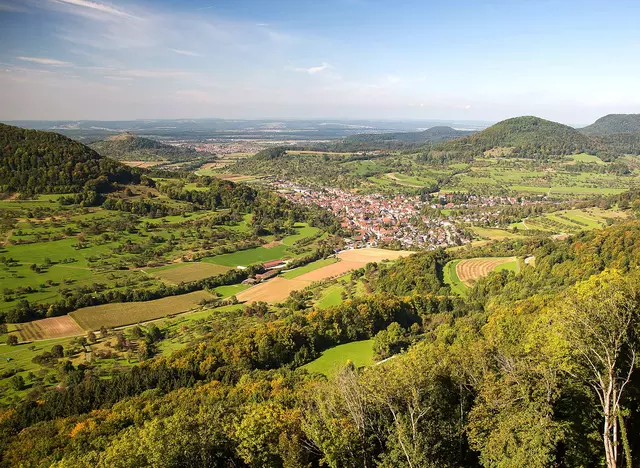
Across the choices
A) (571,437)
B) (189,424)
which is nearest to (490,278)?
(571,437)

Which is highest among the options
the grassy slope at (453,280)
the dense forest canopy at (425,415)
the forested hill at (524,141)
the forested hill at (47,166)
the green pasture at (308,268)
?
the forested hill at (524,141)

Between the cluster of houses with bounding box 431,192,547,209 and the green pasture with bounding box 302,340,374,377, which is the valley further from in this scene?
the cluster of houses with bounding box 431,192,547,209

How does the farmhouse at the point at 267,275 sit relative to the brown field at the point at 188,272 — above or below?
below

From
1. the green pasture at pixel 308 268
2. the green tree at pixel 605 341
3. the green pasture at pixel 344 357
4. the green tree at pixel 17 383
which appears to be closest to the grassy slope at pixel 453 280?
the green pasture at pixel 344 357

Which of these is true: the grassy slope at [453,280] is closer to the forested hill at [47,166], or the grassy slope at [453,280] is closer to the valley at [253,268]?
the valley at [253,268]

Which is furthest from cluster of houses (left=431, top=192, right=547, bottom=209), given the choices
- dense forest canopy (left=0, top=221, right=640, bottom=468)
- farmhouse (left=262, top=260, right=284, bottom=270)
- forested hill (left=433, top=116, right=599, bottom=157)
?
dense forest canopy (left=0, top=221, right=640, bottom=468)

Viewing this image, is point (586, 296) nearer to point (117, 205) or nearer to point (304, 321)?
point (304, 321)
